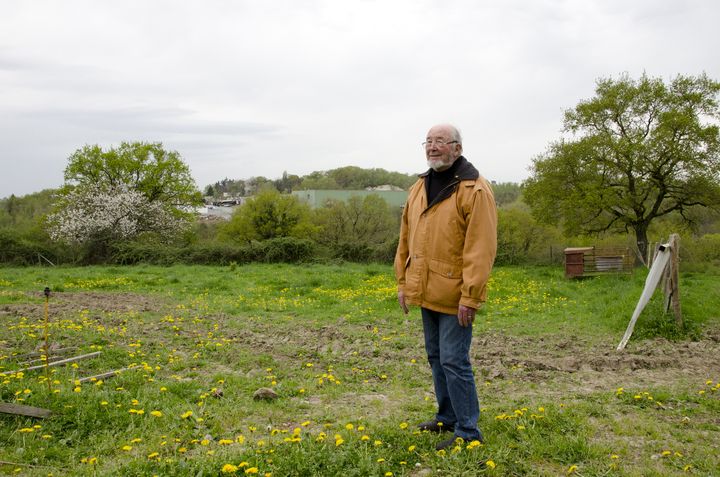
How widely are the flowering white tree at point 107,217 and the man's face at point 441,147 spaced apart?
28.5 metres

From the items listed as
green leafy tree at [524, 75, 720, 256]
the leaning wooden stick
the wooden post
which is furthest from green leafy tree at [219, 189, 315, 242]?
the leaning wooden stick

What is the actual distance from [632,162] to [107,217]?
28.2 meters

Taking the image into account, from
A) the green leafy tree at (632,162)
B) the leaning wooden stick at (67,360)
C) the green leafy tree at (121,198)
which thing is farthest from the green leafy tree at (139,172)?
the leaning wooden stick at (67,360)

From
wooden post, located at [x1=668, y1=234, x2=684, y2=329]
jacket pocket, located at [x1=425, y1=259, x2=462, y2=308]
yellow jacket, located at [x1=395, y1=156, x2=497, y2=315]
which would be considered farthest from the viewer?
wooden post, located at [x1=668, y1=234, x2=684, y2=329]

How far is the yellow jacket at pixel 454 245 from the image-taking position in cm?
352

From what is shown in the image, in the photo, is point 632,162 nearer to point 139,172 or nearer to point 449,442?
point 449,442

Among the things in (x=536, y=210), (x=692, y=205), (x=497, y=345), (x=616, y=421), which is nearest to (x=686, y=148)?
(x=692, y=205)

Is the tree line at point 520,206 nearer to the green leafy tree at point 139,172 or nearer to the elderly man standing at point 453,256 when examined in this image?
the green leafy tree at point 139,172

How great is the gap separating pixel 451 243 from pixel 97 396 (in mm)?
3805

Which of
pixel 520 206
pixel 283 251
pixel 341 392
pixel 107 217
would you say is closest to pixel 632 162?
pixel 520 206

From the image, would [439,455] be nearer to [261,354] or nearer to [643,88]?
[261,354]

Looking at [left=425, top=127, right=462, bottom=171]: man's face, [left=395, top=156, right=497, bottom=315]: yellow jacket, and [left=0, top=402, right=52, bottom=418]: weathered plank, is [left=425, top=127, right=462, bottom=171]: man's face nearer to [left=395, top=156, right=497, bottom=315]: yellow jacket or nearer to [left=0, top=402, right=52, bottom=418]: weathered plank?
[left=395, top=156, right=497, bottom=315]: yellow jacket

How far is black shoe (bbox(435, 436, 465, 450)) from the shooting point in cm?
372

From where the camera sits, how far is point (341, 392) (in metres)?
5.73
